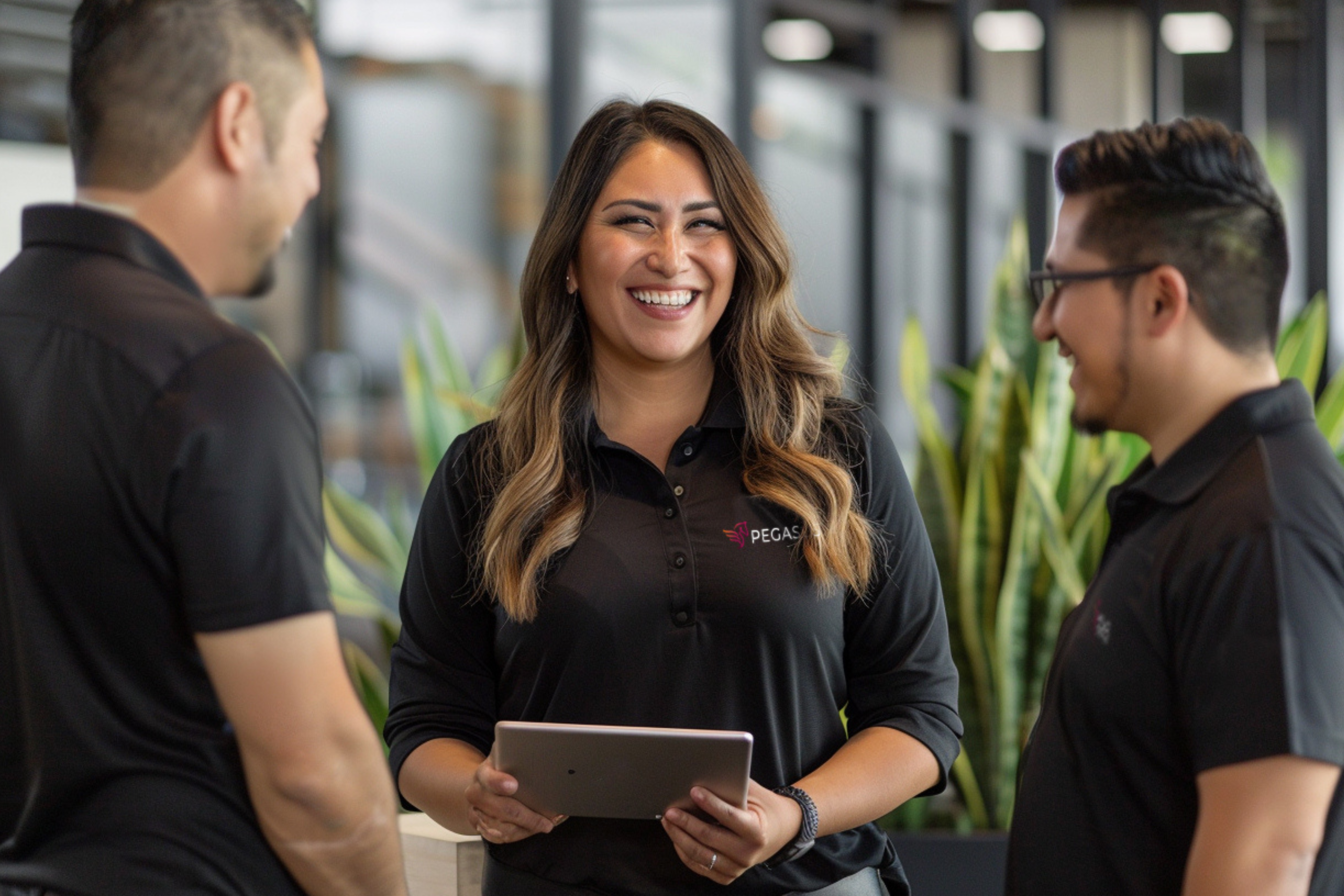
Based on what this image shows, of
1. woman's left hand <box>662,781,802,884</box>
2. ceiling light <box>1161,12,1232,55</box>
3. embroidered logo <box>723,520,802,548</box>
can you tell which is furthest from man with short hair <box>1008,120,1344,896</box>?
ceiling light <box>1161,12,1232,55</box>

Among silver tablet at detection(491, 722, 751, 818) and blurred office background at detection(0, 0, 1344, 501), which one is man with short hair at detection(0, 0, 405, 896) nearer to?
silver tablet at detection(491, 722, 751, 818)

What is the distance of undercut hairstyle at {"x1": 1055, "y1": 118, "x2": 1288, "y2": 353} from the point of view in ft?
4.04

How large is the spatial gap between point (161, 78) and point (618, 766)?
2.73ft

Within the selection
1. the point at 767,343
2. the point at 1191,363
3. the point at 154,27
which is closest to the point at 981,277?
the point at 767,343

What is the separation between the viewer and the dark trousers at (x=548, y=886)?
1.66 m

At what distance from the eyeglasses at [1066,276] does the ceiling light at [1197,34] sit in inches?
173

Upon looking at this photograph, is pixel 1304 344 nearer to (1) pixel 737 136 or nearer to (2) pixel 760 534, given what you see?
(2) pixel 760 534

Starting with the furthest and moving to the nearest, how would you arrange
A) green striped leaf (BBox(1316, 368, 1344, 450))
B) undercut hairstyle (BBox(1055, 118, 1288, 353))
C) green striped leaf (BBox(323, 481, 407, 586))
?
green striped leaf (BBox(323, 481, 407, 586)), green striped leaf (BBox(1316, 368, 1344, 450)), undercut hairstyle (BBox(1055, 118, 1288, 353))

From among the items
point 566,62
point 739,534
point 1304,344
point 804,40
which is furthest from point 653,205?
point 804,40

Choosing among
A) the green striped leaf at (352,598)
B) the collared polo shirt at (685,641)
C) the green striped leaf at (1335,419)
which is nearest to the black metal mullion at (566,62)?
the green striped leaf at (352,598)

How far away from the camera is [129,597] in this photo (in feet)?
3.44

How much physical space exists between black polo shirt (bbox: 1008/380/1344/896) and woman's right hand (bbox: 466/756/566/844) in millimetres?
554

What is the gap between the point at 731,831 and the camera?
1539 millimetres

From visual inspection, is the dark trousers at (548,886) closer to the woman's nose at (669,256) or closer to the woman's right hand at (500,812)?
the woman's right hand at (500,812)
